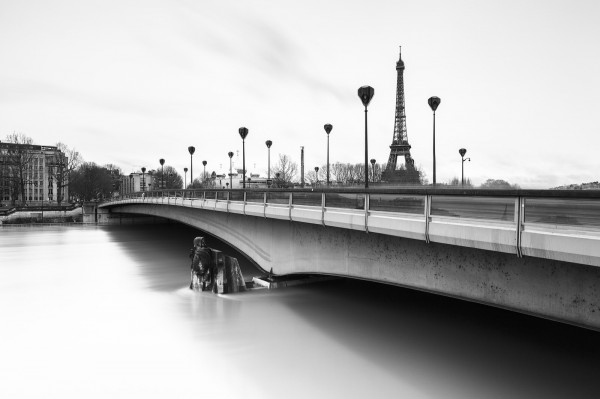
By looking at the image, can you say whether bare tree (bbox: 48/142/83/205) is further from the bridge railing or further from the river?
the bridge railing

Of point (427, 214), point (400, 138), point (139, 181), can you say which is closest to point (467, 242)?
point (427, 214)

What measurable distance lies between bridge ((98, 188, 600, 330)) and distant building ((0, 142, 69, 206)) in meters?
93.2

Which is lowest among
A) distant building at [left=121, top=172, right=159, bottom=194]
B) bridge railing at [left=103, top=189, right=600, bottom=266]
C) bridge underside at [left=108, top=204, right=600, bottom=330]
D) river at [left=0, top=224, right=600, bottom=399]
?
river at [left=0, top=224, right=600, bottom=399]

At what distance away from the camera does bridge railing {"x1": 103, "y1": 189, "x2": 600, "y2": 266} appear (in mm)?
6641

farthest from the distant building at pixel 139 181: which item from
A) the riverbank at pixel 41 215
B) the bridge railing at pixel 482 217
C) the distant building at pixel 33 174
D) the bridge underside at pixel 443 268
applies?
the bridge railing at pixel 482 217

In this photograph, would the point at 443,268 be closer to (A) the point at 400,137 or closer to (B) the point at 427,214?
(B) the point at 427,214

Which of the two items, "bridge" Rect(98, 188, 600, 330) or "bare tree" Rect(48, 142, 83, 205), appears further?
"bare tree" Rect(48, 142, 83, 205)

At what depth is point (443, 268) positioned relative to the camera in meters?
10.0

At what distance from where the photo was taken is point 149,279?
965 inches

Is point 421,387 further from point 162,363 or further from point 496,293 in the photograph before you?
point 162,363

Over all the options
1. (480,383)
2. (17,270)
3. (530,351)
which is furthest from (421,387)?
(17,270)

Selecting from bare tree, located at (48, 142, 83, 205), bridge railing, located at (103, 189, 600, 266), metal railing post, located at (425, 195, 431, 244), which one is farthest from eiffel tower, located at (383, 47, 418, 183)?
bare tree, located at (48, 142, 83, 205)

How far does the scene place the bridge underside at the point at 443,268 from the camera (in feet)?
24.2

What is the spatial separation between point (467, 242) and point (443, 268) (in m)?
1.87
